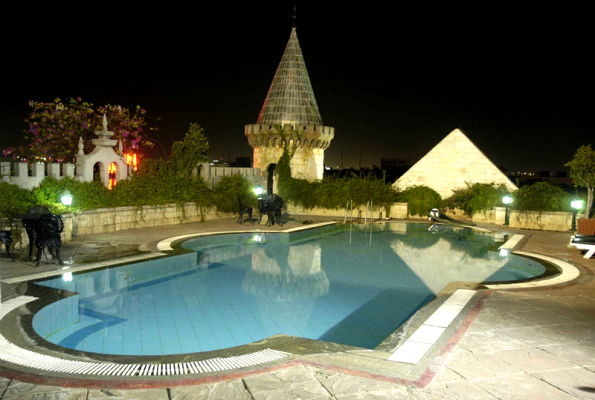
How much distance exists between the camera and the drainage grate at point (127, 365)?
366cm

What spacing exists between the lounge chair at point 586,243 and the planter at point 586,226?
877mm

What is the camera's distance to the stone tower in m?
22.0

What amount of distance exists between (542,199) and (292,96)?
1204 centimetres

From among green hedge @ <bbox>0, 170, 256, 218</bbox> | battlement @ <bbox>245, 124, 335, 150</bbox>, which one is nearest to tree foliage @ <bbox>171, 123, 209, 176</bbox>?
green hedge @ <bbox>0, 170, 256, 218</bbox>

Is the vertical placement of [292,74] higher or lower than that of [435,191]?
higher

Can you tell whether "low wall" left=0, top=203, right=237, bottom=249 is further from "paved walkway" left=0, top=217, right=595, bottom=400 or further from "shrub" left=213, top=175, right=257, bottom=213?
"paved walkway" left=0, top=217, right=595, bottom=400

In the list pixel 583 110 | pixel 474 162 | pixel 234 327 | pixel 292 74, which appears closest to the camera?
pixel 234 327

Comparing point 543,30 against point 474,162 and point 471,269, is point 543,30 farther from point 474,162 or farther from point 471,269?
point 471,269

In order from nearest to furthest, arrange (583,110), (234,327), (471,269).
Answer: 1. (234,327)
2. (471,269)
3. (583,110)

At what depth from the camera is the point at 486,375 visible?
12.0 feet

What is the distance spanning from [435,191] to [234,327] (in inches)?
570

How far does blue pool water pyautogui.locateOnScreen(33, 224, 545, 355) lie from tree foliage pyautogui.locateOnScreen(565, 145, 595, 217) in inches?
199

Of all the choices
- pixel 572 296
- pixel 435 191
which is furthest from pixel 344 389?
pixel 435 191

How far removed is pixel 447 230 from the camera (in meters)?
15.5
